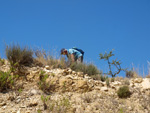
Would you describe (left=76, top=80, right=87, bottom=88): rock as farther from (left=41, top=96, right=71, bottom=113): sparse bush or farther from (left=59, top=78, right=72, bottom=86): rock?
(left=41, top=96, right=71, bottom=113): sparse bush

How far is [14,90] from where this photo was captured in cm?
660

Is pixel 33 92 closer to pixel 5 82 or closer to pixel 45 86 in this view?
pixel 45 86

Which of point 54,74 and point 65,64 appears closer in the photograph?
point 54,74

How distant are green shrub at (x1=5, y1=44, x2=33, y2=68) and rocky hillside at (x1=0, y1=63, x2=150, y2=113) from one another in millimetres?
310

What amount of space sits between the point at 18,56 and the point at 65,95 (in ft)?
8.53

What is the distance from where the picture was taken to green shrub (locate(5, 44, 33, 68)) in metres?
7.82

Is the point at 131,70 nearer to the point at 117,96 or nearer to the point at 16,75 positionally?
the point at 117,96

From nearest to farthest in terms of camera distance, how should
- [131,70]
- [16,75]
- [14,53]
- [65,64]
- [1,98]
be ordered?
[1,98], [16,75], [14,53], [65,64], [131,70]

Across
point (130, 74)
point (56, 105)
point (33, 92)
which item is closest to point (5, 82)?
point (33, 92)

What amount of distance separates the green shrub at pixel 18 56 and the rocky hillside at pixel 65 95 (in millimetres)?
310

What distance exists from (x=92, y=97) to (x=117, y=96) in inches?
43.1

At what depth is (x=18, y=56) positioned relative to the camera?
790cm


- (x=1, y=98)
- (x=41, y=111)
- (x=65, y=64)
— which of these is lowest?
(x=41, y=111)

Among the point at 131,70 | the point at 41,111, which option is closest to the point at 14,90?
the point at 41,111
